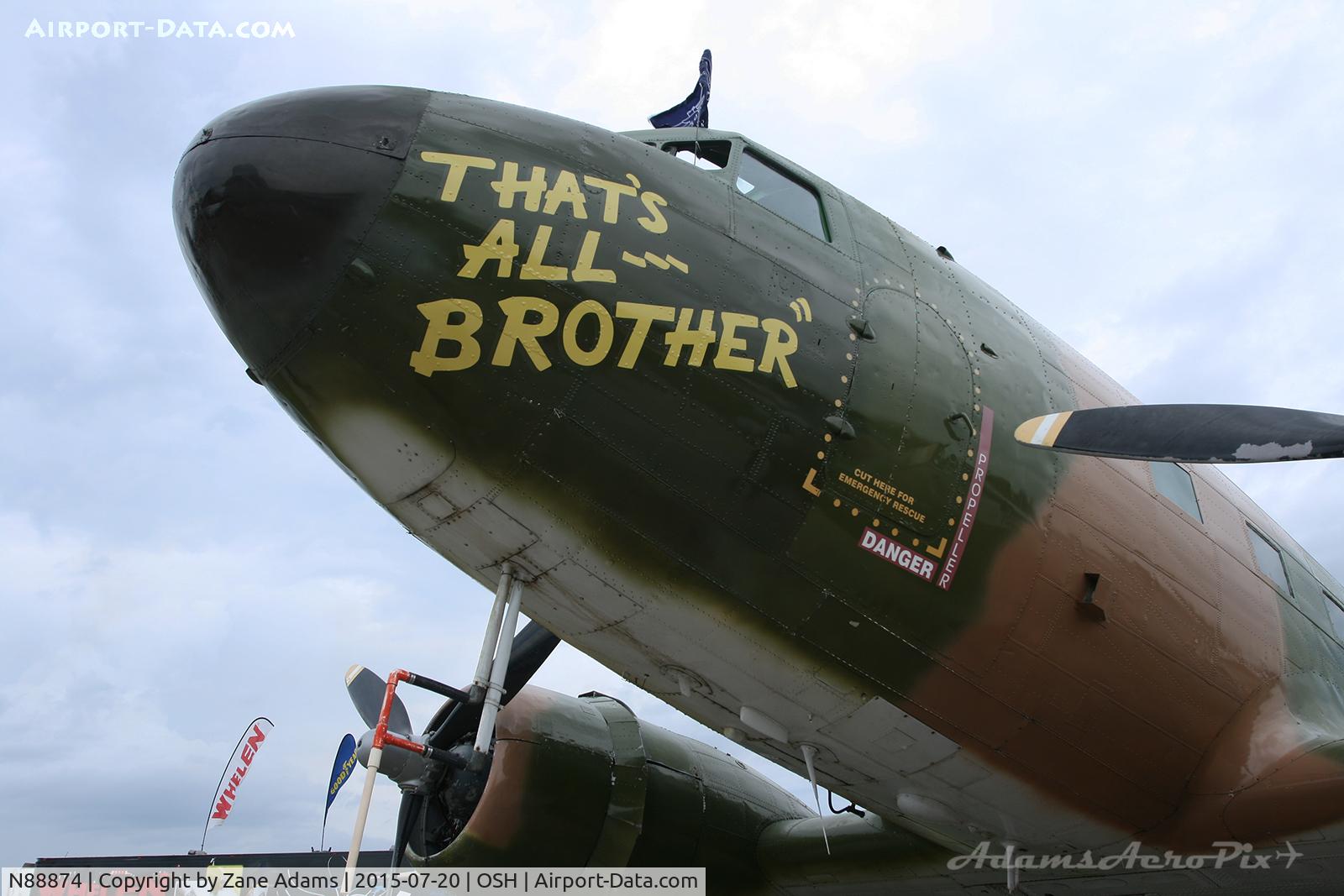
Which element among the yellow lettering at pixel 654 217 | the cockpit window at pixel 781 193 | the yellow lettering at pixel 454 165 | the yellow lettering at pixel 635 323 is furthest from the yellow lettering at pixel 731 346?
the yellow lettering at pixel 454 165

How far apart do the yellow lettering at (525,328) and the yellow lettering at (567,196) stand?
51cm

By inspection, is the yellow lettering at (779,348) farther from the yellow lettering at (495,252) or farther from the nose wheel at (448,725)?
the nose wheel at (448,725)

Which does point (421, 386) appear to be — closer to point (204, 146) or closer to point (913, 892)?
point (204, 146)

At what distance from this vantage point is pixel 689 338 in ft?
16.7

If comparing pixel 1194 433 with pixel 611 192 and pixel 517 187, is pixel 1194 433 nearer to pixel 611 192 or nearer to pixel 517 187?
pixel 611 192

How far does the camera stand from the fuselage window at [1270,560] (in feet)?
25.0

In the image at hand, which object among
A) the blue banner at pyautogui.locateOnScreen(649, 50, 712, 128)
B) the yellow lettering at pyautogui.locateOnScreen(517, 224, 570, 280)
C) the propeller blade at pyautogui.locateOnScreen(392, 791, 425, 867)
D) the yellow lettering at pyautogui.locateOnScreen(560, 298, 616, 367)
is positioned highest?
the blue banner at pyautogui.locateOnScreen(649, 50, 712, 128)

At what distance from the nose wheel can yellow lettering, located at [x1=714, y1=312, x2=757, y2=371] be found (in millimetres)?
1630

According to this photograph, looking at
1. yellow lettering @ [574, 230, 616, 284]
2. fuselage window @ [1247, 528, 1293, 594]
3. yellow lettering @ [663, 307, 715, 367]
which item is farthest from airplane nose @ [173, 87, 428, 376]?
fuselage window @ [1247, 528, 1293, 594]

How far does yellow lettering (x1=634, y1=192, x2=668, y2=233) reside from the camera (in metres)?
5.24

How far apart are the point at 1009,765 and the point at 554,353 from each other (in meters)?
3.88

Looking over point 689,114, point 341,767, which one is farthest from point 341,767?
point 689,114

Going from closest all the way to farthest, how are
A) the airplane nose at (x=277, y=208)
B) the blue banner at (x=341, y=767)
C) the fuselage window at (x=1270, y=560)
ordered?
the airplane nose at (x=277, y=208) < the fuselage window at (x=1270, y=560) < the blue banner at (x=341, y=767)

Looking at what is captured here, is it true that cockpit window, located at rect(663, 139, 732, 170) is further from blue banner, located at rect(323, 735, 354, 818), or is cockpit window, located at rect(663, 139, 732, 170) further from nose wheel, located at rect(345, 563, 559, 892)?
blue banner, located at rect(323, 735, 354, 818)
